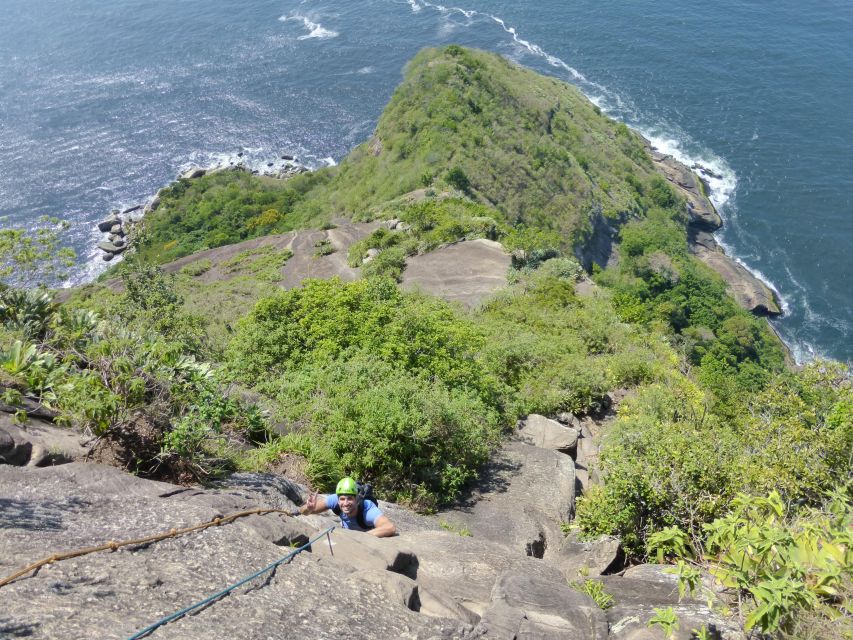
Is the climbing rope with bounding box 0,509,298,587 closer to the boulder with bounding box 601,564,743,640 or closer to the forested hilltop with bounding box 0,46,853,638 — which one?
the forested hilltop with bounding box 0,46,853,638

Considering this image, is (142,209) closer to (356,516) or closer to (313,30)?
(313,30)

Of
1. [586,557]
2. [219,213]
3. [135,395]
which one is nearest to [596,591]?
[586,557]

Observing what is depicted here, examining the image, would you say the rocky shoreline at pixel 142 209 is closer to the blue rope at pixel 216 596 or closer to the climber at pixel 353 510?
the climber at pixel 353 510

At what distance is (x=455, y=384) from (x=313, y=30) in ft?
284

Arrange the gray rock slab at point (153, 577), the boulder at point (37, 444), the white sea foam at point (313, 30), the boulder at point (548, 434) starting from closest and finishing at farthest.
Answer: the gray rock slab at point (153, 577)
the boulder at point (37, 444)
the boulder at point (548, 434)
the white sea foam at point (313, 30)

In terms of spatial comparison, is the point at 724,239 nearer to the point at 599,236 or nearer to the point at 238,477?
the point at 599,236

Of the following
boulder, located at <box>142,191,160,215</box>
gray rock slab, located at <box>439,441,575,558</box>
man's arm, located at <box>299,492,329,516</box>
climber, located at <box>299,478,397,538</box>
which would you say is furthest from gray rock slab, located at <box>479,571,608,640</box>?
boulder, located at <box>142,191,160,215</box>

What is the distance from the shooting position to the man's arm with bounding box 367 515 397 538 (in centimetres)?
1011

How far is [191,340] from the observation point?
68.8ft

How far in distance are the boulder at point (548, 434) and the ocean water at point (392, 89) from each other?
39.2 meters

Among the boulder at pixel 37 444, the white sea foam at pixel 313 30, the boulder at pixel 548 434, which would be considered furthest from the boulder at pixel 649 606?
the white sea foam at pixel 313 30

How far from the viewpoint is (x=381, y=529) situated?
10.1 m

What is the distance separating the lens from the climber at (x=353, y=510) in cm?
1008

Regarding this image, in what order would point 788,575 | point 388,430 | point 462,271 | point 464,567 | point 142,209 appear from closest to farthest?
point 788,575, point 464,567, point 388,430, point 462,271, point 142,209
